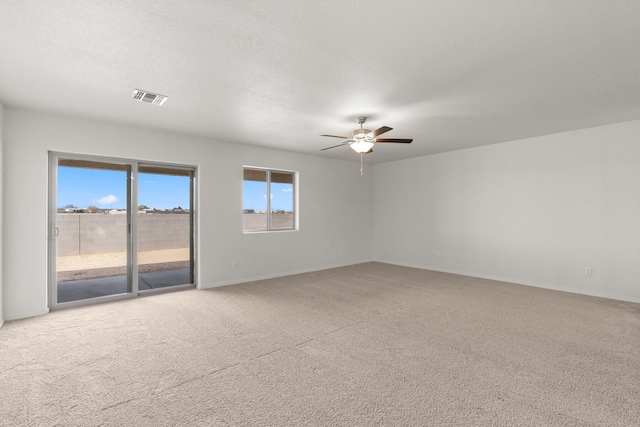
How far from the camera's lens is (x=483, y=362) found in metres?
2.58

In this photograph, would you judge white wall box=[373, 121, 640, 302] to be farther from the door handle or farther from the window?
the door handle

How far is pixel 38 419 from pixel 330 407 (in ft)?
5.84

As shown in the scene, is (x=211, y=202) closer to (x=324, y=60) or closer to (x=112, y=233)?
(x=112, y=233)

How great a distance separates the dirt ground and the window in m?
1.28

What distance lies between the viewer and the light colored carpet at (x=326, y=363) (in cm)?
195

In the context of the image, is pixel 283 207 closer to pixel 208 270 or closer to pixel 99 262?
pixel 208 270

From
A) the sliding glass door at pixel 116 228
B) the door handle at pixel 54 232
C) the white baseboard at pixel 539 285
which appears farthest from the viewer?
the white baseboard at pixel 539 285

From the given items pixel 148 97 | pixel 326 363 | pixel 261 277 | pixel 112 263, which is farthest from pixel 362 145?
pixel 112 263

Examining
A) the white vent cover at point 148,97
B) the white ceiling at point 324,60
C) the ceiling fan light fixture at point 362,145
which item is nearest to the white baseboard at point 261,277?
the white ceiling at point 324,60

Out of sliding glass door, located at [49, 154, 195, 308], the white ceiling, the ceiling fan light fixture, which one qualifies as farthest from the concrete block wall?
the ceiling fan light fixture

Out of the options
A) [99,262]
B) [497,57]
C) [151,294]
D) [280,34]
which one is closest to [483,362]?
[497,57]

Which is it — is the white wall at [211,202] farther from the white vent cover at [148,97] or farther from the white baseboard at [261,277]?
the white vent cover at [148,97]

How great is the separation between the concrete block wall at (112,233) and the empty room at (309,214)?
0.09 feet

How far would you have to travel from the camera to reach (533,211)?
17.5ft
